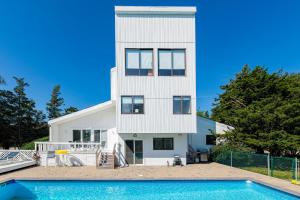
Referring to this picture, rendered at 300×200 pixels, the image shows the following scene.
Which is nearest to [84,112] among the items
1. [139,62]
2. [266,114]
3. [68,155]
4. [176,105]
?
[68,155]

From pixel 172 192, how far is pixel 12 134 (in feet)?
122

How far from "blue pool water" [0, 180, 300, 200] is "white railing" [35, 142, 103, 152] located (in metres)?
6.20

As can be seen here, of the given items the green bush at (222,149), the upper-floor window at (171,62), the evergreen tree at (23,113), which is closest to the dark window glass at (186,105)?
the upper-floor window at (171,62)

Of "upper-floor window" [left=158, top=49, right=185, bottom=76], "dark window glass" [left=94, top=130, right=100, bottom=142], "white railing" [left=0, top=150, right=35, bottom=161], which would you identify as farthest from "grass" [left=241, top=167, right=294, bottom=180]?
"white railing" [left=0, top=150, right=35, bottom=161]

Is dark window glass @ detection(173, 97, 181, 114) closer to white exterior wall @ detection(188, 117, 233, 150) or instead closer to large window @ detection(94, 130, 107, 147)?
white exterior wall @ detection(188, 117, 233, 150)

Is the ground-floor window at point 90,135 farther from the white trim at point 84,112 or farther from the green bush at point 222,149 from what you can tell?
the green bush at point 222,149

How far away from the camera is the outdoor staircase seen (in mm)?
16641

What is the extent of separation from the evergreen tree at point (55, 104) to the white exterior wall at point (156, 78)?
36582 mm

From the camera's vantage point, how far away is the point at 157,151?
18.2 metres

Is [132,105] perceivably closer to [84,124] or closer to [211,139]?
[84,124]

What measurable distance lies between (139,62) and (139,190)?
9283mm

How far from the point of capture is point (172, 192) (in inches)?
437

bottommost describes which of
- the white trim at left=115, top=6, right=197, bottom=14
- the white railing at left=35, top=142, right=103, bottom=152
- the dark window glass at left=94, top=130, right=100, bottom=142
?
the white railing at left=35, top=142, right=103, bottom=152

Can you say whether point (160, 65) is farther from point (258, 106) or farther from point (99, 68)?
point (99, 68)
